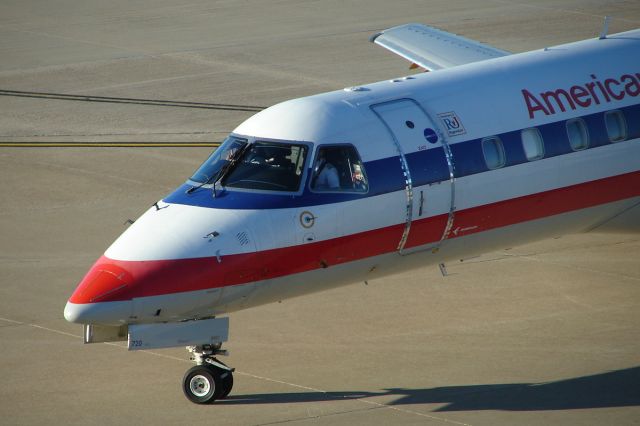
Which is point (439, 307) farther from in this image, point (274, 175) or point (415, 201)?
point (274, 175)

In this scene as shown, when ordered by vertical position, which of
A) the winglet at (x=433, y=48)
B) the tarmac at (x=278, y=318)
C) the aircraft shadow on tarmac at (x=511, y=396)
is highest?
the winglet at (x=433, y=48)

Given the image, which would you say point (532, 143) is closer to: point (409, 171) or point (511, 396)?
point (409, 171)

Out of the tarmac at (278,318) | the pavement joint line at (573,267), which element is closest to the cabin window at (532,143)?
the tarmac at (278,318)

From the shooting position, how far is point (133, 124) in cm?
2847

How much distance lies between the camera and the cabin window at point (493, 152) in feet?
53.0

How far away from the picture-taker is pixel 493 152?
1620 centimetres

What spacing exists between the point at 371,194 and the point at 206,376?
9.46ft

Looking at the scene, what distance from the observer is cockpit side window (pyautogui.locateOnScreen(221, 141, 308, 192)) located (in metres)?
14.8

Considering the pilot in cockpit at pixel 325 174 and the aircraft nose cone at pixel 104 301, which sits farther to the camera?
the pilot in cockpit at pixel 325 174

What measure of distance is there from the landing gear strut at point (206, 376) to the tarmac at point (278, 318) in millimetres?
188

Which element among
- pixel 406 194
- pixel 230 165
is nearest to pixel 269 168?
pixel 230 165

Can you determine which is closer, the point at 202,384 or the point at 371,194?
the point at 202,384

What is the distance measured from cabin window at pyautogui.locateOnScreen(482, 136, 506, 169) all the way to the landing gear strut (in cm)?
421

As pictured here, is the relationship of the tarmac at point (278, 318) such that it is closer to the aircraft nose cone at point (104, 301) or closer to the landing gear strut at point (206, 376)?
the landing gear strut at point (206, 376)
